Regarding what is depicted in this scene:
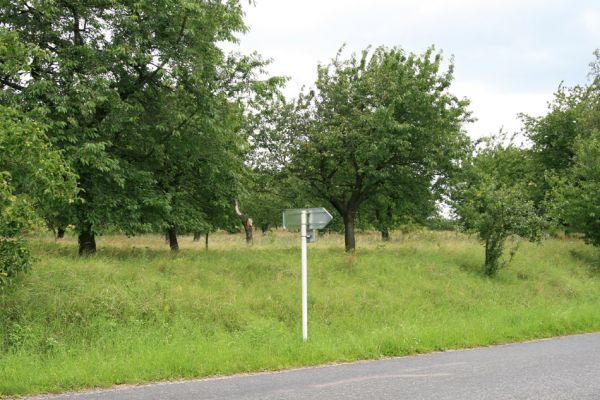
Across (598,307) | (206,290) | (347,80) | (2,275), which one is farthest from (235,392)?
(347,80)

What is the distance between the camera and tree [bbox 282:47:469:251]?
61.7ft

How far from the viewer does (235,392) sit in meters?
6.55

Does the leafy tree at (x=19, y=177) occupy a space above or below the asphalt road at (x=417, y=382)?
above

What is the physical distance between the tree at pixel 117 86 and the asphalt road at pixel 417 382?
7.28 m

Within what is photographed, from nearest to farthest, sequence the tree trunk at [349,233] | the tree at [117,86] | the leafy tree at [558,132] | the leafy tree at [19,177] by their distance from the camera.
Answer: the leafy tree at [19,177] < the tree at [117,86] < the tree trunk at [349,233] < the leafy tree at [558,132]

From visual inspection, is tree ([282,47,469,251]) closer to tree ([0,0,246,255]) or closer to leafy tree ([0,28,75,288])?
tree ([0,0,246,255])

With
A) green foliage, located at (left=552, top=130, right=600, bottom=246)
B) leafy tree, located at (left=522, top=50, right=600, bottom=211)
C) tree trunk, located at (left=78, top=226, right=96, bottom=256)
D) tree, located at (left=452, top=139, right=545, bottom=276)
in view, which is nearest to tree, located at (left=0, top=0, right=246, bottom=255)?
tree trunk, located at (left=78, top=226, right=96, bottom=256)

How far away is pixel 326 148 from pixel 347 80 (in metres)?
2.97

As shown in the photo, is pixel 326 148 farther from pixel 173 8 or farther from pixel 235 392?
pixel 235 392

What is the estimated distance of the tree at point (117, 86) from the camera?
1260cm

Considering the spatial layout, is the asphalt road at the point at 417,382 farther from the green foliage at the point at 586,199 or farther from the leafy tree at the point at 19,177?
the green foliage at the point at 586,199

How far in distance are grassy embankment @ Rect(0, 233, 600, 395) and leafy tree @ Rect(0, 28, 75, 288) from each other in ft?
4.49

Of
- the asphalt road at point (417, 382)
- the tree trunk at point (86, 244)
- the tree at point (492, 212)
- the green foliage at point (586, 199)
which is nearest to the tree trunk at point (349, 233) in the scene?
the tree at point (492, 212)

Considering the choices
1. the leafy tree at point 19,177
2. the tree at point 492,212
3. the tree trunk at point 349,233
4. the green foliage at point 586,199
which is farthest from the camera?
the green foliage at point 586,199
